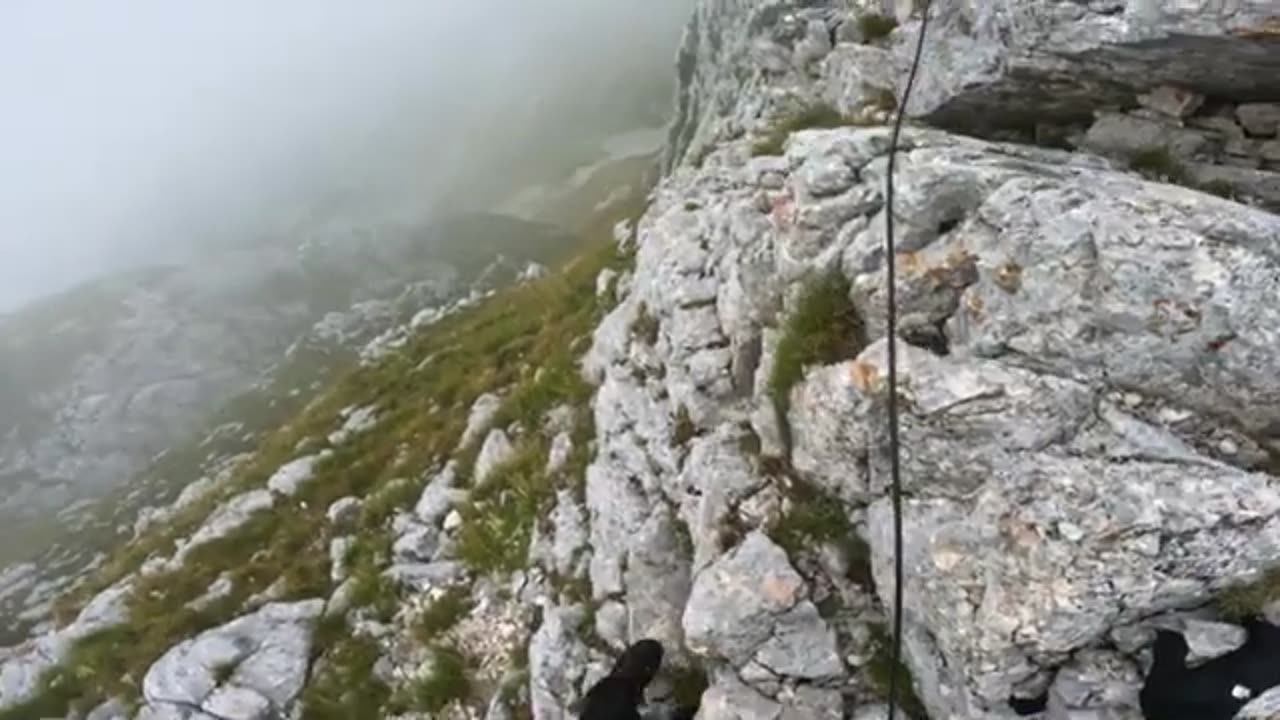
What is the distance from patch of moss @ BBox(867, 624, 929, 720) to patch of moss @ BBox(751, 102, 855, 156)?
27.7 feet

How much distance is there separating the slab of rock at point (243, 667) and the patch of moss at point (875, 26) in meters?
13.4

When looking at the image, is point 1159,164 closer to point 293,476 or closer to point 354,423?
point 293,476

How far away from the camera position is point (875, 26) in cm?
1889

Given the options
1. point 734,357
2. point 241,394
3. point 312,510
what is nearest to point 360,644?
point 312,510

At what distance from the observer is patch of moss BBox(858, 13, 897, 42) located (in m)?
18.6

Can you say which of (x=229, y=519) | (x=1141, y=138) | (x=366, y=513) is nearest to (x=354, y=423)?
(x=229, y=519)

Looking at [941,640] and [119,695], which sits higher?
[941,640]

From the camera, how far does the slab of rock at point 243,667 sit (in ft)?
59.7

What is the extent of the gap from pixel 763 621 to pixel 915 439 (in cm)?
236

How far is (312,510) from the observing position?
24.1 meters

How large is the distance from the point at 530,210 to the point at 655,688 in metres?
104

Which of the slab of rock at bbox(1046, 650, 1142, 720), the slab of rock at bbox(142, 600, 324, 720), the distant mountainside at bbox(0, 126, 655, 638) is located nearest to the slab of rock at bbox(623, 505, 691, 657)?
the slab of rock at bbox(1046, 650, 1142, 720)

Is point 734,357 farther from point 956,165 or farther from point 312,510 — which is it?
point 312,510

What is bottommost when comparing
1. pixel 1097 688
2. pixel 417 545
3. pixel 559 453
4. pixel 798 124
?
pixel 417 545
